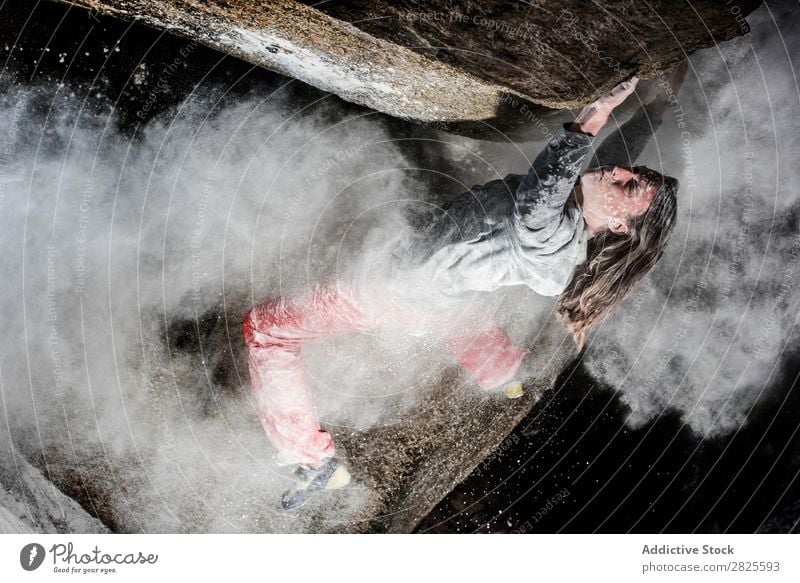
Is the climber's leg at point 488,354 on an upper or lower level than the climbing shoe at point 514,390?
upper

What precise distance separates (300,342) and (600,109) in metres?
0.59

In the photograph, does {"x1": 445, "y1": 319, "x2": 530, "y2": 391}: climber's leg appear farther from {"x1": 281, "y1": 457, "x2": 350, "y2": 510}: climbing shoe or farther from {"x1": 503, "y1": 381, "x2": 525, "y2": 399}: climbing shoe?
{"x1": 281, "y1": 457, "x2": 350, "y2": 510}: climbing shoe

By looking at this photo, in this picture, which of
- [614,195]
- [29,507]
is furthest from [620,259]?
[29,507]

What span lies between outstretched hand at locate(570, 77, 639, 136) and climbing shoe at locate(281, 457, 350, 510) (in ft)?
2.23

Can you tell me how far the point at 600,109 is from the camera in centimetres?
74

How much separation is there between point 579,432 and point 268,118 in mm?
808

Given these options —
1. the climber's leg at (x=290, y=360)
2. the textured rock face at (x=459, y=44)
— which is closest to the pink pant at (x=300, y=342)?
the climber's leg at (x=290, y=360)

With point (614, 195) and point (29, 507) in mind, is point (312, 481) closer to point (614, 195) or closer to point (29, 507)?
point (29, 507)

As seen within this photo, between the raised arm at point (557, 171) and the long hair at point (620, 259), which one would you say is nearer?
the raised arm at point (557, 171)

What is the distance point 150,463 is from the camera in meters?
0.92

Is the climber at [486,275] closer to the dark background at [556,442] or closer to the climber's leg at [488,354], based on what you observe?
the climber's leg at [488,354]

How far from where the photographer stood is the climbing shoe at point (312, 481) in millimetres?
943

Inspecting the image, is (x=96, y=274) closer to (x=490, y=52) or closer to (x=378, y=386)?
(x=378, y=386)

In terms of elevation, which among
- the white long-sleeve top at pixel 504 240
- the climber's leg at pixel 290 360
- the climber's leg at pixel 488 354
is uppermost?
the white long-sleeve top at pixel 504 240
